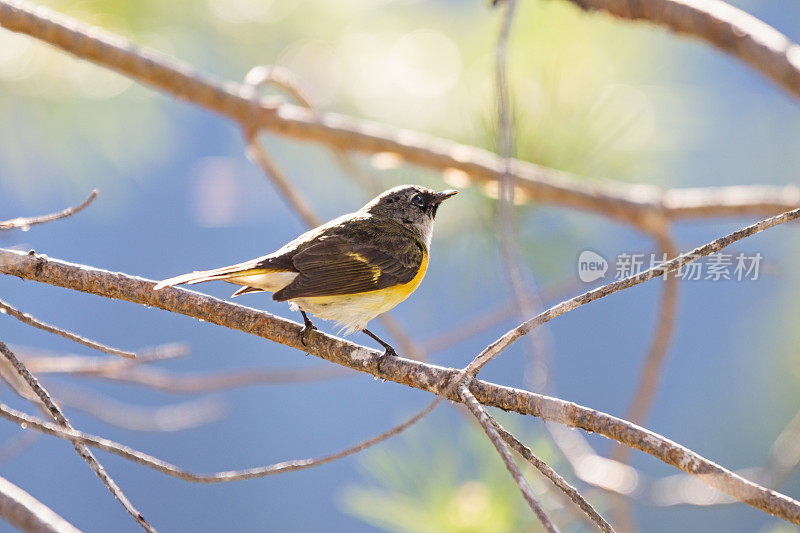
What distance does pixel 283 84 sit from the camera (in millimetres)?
1914

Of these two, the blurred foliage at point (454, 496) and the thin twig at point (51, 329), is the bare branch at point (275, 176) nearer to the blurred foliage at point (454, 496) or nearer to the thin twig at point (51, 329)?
the blurred foliage at point (454, 496)

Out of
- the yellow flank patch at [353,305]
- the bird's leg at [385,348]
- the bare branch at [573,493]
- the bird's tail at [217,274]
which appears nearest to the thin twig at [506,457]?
the bare branch at [573,493]

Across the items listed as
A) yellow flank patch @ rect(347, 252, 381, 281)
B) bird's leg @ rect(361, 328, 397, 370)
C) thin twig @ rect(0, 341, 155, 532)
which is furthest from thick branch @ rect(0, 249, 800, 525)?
yellow flank patch @ rect(347, 252, 381, 281)

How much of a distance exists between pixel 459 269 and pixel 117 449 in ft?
6.36

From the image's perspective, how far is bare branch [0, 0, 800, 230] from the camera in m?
1.64

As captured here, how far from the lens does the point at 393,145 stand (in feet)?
6.05

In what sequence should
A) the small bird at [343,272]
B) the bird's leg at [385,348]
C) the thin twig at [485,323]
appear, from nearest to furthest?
1. the bird's leg at [385,348]
2. the small bird at [343,272]
3. the thin twig at [485,323]

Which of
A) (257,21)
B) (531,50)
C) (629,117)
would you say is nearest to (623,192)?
(629,117)

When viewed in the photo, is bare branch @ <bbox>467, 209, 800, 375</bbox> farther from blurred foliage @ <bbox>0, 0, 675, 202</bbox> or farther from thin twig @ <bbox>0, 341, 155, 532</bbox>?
blurred foliage @ <bbox>0, 0, 675, 202</bbox>

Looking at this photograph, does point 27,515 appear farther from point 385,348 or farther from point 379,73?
point 379,73

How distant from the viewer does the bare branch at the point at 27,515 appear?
56 cm

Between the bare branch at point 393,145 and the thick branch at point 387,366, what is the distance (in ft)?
2.41

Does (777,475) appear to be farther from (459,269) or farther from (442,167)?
(459,269)

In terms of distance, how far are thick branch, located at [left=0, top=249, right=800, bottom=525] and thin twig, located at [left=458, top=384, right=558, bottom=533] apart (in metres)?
0.06
